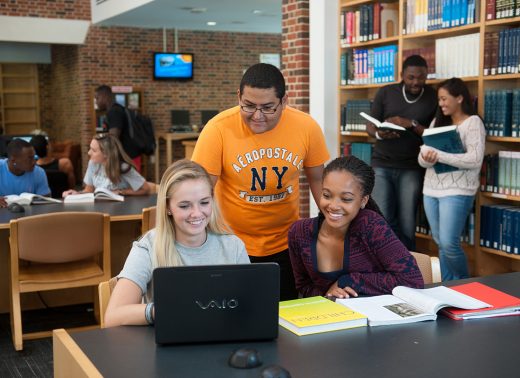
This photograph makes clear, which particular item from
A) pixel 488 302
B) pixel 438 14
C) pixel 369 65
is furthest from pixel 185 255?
pixel 369 65

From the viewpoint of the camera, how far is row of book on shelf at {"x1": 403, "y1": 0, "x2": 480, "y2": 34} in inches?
174

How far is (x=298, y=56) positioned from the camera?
5.91m

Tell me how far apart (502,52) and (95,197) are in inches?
115

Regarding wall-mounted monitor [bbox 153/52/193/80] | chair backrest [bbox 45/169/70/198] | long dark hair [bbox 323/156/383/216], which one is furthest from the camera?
wall-mounted monitor [bbox 153/52/193/80]

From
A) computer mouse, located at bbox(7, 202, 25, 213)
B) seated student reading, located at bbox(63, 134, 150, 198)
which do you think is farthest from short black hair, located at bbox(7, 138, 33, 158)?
computer mouse, located at bbox(7, 202, 25, 213)

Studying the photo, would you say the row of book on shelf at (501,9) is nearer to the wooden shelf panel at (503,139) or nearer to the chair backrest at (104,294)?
the wooden shelf panel at (503,139)

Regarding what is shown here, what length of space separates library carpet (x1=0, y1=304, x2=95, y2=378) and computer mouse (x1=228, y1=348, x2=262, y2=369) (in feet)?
7.38

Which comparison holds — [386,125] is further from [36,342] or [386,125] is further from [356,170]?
[36,342]

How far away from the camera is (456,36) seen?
15.3 feet

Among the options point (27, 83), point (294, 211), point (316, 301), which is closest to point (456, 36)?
point (294, 211)

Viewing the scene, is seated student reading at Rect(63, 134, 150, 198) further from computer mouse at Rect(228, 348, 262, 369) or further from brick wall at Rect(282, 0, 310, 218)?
computer mouse at Rect(228, 348, 262, 369)

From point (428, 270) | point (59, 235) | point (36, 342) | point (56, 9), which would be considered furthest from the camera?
point (56, 9)

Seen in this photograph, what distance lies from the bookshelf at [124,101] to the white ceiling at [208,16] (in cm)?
117

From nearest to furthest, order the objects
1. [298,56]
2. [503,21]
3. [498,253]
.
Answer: [503,21] → [498,253] → [298,56]
